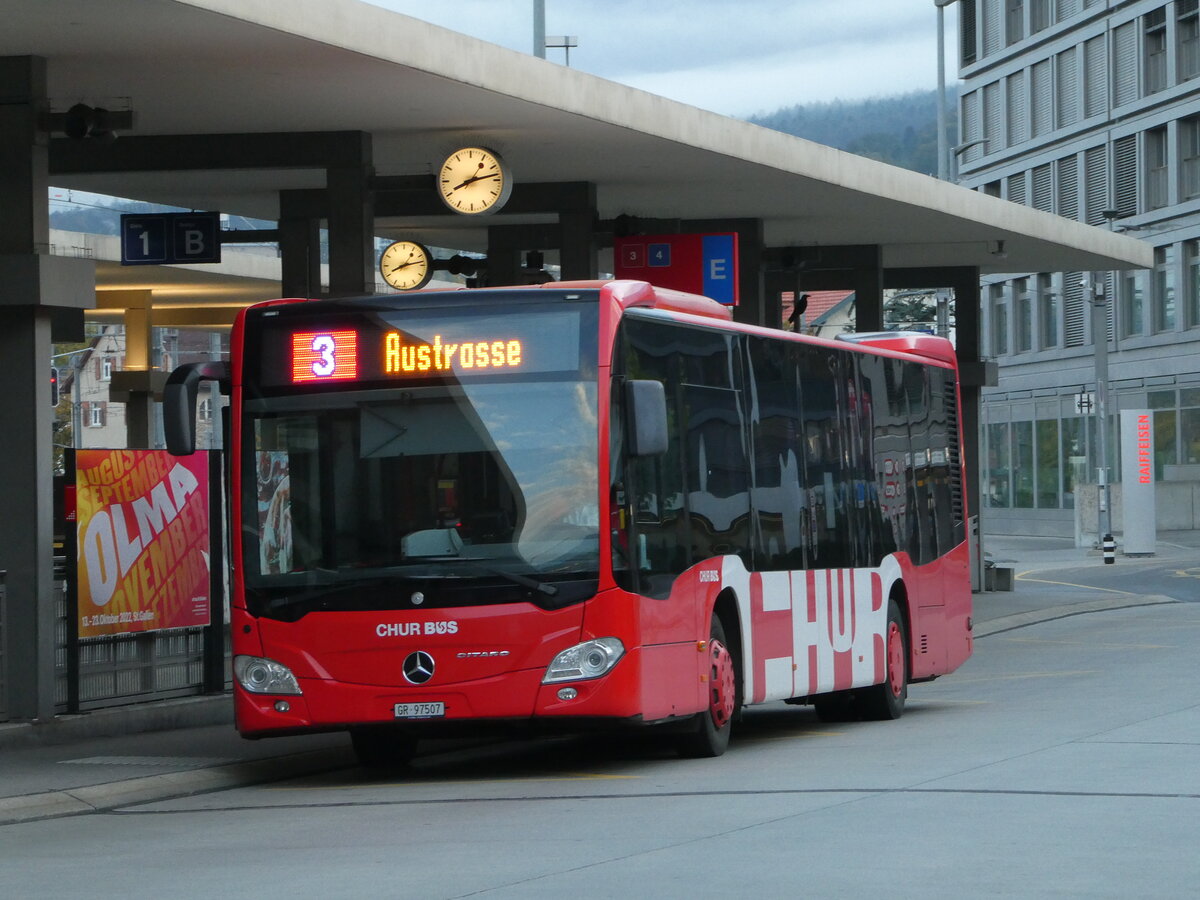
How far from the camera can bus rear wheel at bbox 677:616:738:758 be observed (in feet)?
47.4

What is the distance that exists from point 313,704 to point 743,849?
15.0ft

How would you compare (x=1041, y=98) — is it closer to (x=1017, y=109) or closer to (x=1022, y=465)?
(x=1017, y=109)

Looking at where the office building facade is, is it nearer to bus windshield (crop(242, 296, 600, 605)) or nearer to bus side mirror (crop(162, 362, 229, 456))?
bus windshield (crop(242, 296, 600, 605))

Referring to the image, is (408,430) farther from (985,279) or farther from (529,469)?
(985,279)

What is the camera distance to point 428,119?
21.2 meters

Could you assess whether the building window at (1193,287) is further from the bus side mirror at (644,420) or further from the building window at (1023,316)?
the bus side mirror at (644,420)

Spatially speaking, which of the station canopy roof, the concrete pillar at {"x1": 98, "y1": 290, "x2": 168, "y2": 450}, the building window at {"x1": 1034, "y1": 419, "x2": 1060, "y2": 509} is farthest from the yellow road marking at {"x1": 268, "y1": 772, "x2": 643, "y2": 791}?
the building window at {"x1": 1034, "y1": 419, "x2": 1060, "y2": 509}

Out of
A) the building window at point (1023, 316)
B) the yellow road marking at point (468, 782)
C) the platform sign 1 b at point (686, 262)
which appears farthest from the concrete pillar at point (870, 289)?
the building window at point (1023, 316)

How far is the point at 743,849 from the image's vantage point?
955 cm

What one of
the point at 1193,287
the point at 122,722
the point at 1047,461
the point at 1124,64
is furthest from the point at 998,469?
the point at 122,722

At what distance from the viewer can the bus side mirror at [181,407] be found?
1314cm

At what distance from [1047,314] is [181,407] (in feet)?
199

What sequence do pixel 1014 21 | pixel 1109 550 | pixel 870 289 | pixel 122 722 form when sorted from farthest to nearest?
pixel 1014 21, pixel 1109 550, pixel 870 289, pixel 122 722

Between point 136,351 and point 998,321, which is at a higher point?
point 998,321
